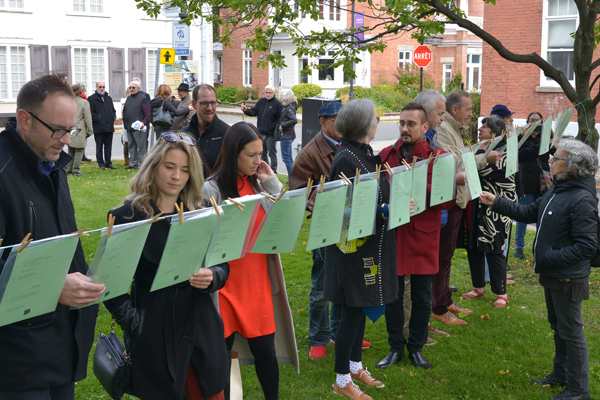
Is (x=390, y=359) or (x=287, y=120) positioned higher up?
(x=287, y=120)

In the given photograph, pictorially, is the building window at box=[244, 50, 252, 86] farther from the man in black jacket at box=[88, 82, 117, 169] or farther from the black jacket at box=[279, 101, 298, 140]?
the black jacket at box=[279, 101, 298, 140]

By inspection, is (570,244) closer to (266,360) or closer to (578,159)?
(578,159)

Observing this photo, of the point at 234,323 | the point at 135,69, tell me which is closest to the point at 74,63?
the point at 135,69

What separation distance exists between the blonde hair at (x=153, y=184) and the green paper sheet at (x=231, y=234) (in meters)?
0.26

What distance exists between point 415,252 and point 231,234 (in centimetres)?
225

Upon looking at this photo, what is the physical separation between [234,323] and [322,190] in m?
0.98

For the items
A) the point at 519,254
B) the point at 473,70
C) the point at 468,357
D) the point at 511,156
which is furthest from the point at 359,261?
the point at 473,70

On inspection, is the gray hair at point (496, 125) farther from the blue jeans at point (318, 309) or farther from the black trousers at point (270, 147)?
the black trousers at point (270, 147)

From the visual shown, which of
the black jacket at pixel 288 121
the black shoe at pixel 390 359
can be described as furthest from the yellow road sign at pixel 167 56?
the black shoe at pixel 390 359

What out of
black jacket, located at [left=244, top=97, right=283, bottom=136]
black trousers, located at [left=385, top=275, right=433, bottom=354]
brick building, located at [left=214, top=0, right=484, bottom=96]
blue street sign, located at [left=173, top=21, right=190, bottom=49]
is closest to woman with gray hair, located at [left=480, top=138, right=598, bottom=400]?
black trousers, located at [left=385, top=275, right=433, bottom=354]

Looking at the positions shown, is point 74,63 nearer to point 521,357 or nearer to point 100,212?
point 100,212

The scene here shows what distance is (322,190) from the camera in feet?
10.8

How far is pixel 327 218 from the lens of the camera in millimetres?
3355

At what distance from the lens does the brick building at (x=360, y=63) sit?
125 feet
